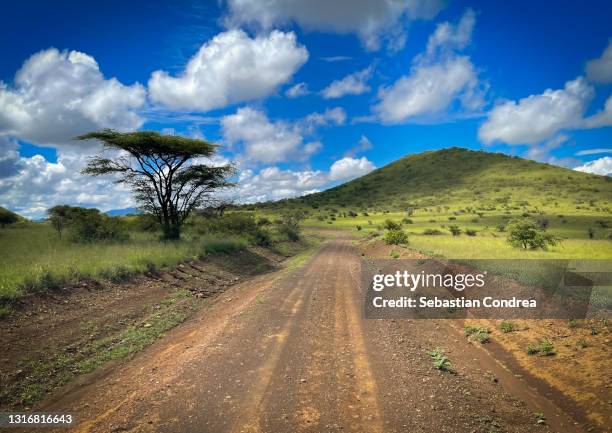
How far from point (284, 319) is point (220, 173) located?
2076 centimetres

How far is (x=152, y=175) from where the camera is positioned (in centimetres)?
2628

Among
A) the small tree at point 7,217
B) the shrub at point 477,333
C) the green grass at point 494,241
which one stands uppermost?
the small tree at point 7,217

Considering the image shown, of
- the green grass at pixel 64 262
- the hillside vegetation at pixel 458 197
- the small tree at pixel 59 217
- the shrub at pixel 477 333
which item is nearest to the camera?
the shrub at pixel 477 333

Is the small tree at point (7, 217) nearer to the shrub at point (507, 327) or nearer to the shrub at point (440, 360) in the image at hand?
the shrub at point (440, 360)

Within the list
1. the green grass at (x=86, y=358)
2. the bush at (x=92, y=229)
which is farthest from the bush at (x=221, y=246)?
the green grass at (x=86, y=358)

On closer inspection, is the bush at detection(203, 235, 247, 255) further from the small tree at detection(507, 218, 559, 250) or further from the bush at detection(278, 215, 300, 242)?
the small tree at detection(507, 218, 559, 250)

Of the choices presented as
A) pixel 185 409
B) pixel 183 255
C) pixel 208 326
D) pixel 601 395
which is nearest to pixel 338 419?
pixel 185 409

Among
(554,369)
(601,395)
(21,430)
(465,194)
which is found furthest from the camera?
(465,194)

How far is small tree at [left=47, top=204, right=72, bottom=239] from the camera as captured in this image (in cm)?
2358

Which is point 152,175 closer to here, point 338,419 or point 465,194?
point 338,419

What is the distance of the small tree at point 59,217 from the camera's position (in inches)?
928

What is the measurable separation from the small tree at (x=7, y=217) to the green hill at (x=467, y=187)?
71438mm

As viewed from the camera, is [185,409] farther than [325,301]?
No

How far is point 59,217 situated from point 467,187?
9887cm
